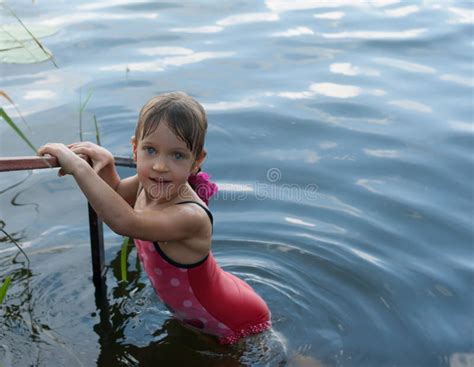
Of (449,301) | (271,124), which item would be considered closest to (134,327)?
(449,301)

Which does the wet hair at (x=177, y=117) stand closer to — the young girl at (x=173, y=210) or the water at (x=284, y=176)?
the young girl at (x=173, y=210)

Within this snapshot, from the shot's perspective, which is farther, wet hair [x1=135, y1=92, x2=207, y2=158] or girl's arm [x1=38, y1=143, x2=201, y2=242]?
wet hair [x1=135, y1=92, x2=207, y2=158]

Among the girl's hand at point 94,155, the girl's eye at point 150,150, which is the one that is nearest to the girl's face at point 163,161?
the girl's eye at point 150,150

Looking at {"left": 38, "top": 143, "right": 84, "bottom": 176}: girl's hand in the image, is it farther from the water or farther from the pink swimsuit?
the water

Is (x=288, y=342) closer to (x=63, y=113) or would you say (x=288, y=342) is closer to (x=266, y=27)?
(x=63, y=113)

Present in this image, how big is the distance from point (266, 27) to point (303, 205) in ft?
9.40

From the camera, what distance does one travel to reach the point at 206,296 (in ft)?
9.81

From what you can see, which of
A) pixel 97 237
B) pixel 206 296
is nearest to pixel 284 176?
pixel 97 237

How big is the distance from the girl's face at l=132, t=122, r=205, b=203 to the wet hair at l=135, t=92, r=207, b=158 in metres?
0.02

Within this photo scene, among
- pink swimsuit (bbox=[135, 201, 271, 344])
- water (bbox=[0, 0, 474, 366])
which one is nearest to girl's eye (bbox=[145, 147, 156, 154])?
pink swimsuit (bbox=[135, 201, 271, 344])

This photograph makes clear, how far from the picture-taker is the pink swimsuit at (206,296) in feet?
9.59

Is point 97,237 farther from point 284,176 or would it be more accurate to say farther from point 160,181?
point 284,176

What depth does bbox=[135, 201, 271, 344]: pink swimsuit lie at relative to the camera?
9.59 ft

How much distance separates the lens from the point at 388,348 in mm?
3277
